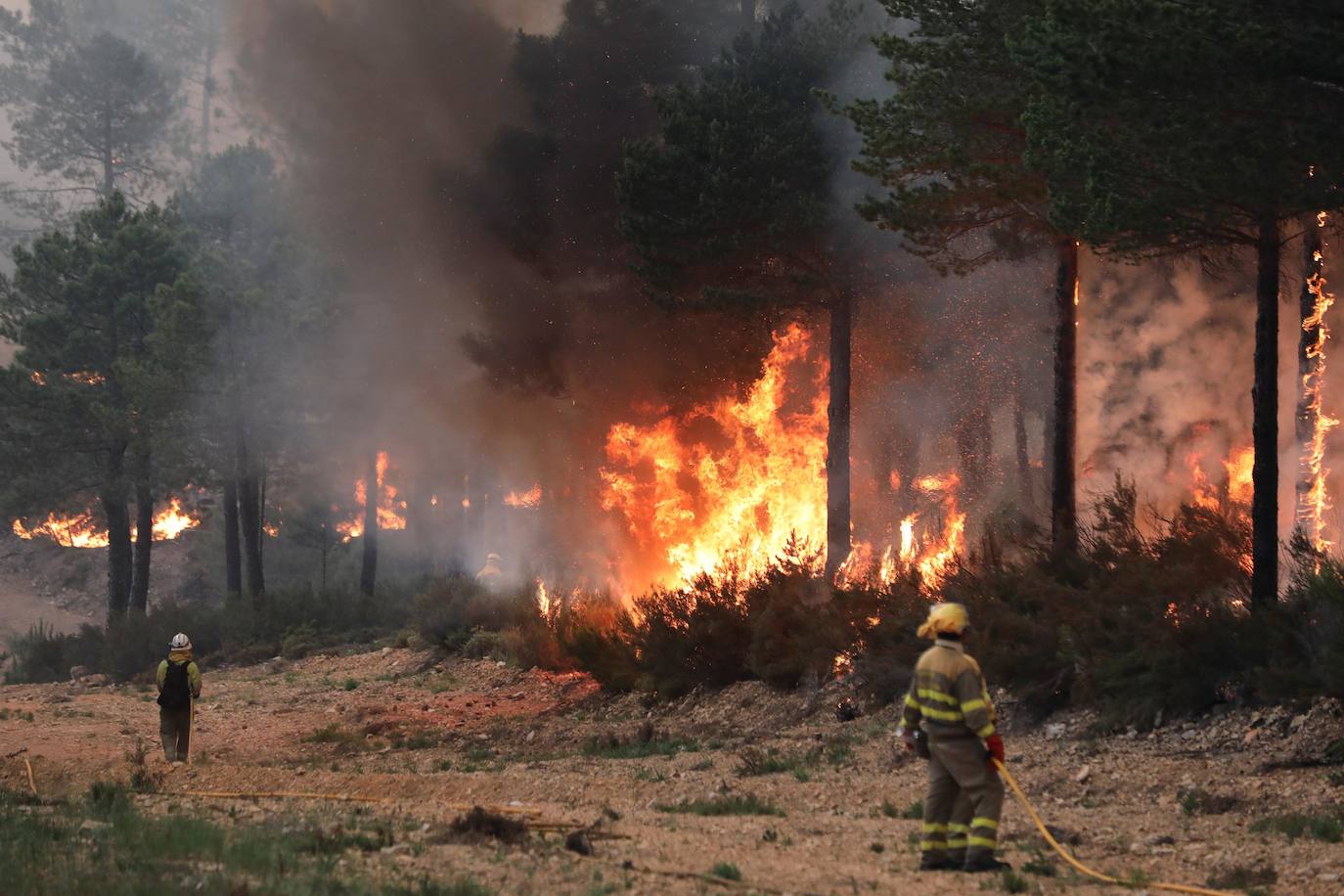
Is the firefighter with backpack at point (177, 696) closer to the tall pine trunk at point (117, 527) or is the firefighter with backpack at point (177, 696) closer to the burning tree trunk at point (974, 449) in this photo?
the burning tree trunk at point (974, 449)

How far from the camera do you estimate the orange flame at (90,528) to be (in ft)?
167

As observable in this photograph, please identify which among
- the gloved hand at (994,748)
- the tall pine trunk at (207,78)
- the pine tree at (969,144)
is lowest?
the gloved hand at (994,748)

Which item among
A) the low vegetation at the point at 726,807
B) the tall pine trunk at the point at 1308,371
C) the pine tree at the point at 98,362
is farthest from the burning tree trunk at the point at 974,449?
the low vegetation at the point at 726,807

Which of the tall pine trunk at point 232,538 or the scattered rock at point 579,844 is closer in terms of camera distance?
the scattered rock at point 579,844

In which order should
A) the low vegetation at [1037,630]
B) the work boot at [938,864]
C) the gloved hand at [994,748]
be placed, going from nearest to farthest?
the gloved hand at [994,748], the work boot at [938,864], the low vegetation at [1037,630]

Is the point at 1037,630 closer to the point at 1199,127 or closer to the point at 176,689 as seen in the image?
the point at 1199,127

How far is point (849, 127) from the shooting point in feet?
79.9

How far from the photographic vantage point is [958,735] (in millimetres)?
8117

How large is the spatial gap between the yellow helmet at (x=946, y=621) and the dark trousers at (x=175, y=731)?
983 centimetres

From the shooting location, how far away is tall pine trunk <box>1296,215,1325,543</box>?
2034 cm

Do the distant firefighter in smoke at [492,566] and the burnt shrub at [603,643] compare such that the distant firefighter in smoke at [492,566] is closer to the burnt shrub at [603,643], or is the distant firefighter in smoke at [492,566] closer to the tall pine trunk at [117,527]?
the tall pine trunk at [117,527]

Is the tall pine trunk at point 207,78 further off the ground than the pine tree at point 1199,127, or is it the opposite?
the tall pine trunk at point 207,78

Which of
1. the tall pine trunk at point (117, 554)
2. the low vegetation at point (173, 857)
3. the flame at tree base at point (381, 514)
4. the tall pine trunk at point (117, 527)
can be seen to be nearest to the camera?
the low vegetation at point (173, 857)

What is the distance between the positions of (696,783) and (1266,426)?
6.35m
